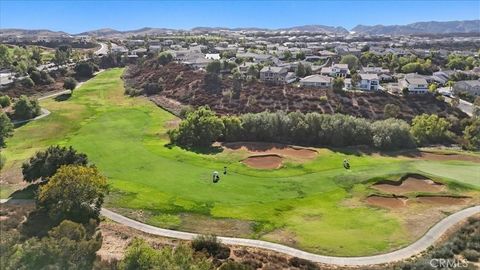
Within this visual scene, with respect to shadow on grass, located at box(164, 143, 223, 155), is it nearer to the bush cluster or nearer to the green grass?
the bush cluster

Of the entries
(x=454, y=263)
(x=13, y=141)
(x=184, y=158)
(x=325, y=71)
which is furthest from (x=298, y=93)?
(x=454, y=263)

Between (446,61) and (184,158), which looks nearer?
(184,158)

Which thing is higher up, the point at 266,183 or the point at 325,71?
the point at 325,71

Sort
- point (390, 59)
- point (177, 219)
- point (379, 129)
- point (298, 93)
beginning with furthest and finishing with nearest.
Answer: point (390, 59), point (298, 93), point (379, 129), point (177, 219)

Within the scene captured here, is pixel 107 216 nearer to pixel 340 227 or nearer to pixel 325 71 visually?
pixel 340 227

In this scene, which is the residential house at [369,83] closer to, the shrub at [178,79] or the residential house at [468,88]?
the residential house at [468,88]

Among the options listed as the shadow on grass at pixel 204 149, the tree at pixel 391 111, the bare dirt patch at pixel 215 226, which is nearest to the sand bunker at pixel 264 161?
the shadow on grass at pixel 204 149
